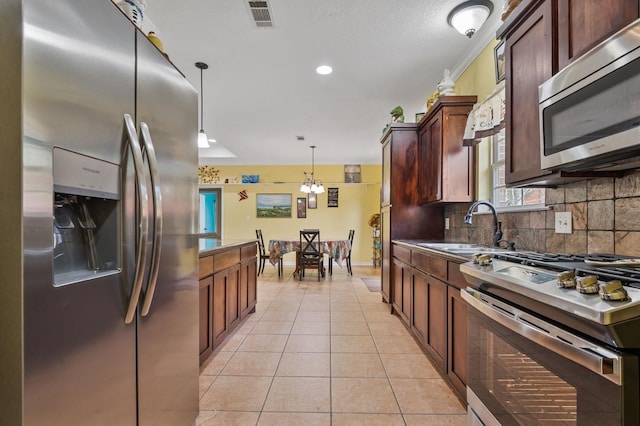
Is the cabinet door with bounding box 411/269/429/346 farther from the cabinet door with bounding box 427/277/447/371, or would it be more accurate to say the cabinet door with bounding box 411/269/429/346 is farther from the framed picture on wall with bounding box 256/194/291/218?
the framed picture on wall with bounding box 256/194/291/218

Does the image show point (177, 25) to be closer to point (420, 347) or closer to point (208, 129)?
point (208, 129)

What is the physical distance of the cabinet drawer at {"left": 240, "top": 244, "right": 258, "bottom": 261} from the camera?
10.6ft

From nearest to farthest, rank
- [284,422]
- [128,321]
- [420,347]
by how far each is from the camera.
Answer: [128,321]
[284,422]
[420,347]

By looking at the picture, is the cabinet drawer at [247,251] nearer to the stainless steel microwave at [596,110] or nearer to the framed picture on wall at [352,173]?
the stainless steel microwave at [596,110]

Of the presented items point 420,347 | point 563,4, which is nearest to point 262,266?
point 420,347

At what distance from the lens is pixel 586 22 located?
1.26 metres

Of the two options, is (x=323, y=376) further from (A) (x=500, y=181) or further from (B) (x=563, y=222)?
(A) (x=500, y=181)

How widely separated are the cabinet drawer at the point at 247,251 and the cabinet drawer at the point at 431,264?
66.0 inches

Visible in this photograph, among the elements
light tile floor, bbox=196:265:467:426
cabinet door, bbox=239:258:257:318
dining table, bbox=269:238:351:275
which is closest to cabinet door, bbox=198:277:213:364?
light tile floor, bbox=196:265:467:426

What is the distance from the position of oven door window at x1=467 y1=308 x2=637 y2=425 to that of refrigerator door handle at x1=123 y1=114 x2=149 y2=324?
1.28 m

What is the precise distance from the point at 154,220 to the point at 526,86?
6.12 ft

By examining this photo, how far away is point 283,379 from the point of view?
7.14 ft

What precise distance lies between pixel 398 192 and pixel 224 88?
2382 millimetres

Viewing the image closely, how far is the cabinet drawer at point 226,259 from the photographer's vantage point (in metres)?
2.46
